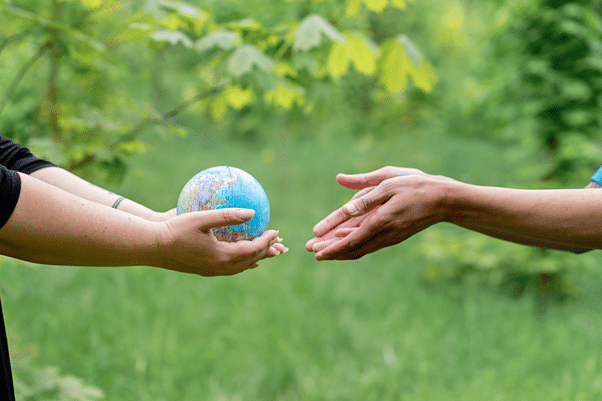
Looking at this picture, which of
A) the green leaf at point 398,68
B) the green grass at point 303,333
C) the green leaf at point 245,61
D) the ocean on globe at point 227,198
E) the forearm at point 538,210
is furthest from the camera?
the green grass at point 303,333

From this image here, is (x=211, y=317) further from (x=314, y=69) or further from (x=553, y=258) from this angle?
(x=553, y=258)

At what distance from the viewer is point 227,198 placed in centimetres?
168

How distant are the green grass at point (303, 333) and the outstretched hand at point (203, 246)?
4.51 ft

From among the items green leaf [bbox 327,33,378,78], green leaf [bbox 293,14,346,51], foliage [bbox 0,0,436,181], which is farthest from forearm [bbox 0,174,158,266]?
green leaf [bbox 327,33,378,78]

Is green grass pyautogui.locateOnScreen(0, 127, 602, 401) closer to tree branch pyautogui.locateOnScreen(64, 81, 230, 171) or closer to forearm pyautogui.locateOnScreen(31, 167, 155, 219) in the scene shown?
tree branch pyautogui.locateOnScreen(64, 81, 230, 171)

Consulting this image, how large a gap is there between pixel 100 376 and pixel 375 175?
281 centimetres

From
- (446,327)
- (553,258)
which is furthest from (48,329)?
(553,258)

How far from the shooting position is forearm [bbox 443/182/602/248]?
1.54 meters

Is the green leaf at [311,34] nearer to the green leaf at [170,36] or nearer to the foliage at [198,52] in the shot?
the foliage at [198,52]

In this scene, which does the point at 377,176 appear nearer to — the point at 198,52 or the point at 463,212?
the point at 463,212

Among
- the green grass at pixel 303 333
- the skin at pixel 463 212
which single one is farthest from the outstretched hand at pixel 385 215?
the green grass at pixel 303 333

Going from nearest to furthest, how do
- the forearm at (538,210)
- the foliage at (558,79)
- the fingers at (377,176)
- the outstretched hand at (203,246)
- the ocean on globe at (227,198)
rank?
the outstretched hand at (203,246) < the forearm at (538,210) < the ocean on globe at (227,198) < the fingers at (377,176) < the foliage at (558,79)

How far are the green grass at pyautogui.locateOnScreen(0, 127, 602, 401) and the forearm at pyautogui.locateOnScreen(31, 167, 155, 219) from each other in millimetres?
912

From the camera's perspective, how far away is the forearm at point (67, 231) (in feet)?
3.50
